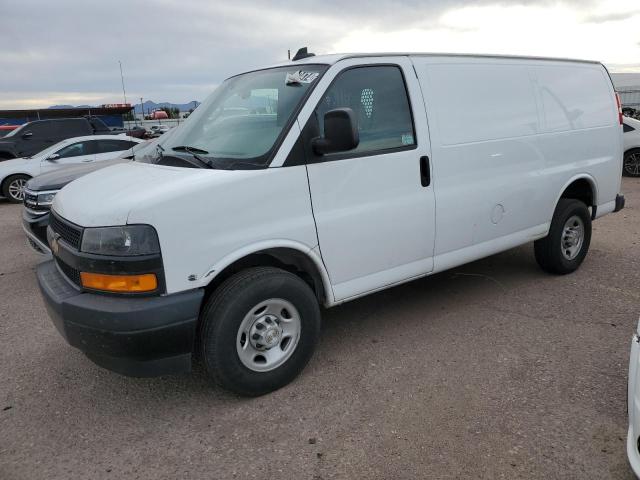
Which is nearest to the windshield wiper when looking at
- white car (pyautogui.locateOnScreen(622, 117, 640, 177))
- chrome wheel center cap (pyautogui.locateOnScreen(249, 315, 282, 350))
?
chrome wheel center cap (pyautogui.locateOnScreen(249, 315, 282, 350))

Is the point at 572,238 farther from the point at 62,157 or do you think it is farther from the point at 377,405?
the point at 62,157

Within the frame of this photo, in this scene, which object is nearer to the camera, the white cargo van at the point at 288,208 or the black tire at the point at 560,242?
the white cargo van at the point at 288,208

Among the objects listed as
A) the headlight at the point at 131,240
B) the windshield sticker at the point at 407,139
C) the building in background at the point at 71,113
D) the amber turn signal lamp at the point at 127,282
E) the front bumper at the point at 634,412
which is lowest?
the front bumper at the point at 634,412

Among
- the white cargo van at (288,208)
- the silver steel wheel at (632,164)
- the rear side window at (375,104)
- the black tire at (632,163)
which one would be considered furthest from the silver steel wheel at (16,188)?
the silver steel wheel at (632,164)

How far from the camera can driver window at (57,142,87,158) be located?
439 inches

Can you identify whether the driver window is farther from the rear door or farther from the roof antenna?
the rear door

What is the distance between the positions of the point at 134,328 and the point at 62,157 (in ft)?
32.9

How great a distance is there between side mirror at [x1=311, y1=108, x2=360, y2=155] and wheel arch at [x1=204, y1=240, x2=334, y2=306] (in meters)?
0.64

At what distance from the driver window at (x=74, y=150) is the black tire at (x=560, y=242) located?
9.62 m

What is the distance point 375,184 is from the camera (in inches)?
137

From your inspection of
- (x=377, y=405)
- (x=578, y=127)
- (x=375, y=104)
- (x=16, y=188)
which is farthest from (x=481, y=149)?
(x=16, y=188)

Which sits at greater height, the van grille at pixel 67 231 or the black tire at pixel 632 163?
the van grille at pixel 67 231

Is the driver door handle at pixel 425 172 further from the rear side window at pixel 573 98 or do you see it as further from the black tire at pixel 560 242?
the black tire at pixel 560 242

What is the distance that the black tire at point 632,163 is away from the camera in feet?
39.1
